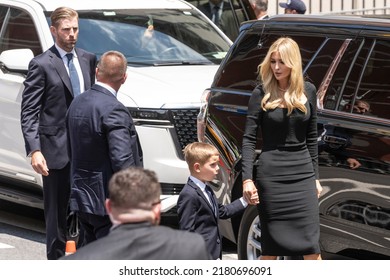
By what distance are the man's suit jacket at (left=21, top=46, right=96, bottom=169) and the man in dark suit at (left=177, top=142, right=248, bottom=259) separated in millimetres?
1550

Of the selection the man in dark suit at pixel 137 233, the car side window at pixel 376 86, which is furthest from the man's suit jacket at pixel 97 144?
the man in dark suit at pixel 137 233

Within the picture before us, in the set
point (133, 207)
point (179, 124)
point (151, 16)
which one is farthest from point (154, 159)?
point (133, 207)

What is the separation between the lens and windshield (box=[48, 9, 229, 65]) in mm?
10961

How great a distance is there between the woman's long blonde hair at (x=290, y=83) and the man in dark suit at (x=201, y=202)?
48cm

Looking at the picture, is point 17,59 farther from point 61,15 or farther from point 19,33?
point 61,15

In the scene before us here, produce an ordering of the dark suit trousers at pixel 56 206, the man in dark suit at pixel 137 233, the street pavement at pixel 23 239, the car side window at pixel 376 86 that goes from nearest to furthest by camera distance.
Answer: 1. the man in dark suit at pixel 137 233
2. the car side window at pixel 376 86
3. the dark suit trousers at pixel 56 206
4. the street pavement at pixel 23 239

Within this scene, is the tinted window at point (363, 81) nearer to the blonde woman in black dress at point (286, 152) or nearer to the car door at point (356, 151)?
the car door at point (356, 151)

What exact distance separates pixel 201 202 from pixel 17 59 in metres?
3.80

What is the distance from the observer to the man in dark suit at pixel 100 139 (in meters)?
7.19

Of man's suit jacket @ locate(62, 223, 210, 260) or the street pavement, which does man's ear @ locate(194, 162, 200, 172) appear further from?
man's suit jacket @ locate(62, 223, 210, 260)

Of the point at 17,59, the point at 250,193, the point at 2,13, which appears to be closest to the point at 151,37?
the point at 2,13

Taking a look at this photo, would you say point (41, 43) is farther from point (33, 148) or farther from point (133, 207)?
point (133, 207)

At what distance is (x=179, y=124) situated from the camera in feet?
32.5

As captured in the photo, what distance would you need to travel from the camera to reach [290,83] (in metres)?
7.27
